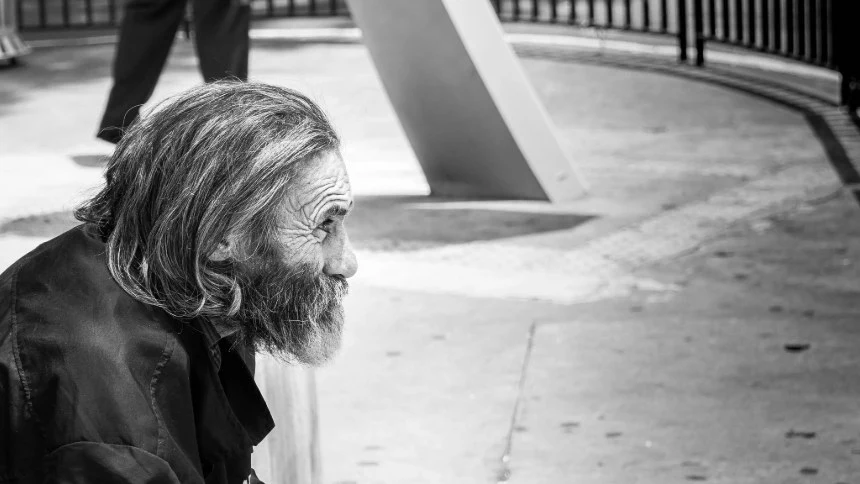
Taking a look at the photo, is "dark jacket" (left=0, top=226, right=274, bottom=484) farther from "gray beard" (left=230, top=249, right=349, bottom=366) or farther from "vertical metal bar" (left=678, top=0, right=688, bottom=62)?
"vertical metal bar" (left=678, top=0, right=688, bottom=62)

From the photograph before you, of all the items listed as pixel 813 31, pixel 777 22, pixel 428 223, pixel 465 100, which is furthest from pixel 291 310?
pixel 777 22

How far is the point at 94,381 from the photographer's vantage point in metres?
1.65

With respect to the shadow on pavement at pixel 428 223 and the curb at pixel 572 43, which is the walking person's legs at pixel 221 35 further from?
the curb at pixel 572 43

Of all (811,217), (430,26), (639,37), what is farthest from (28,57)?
(811,217)

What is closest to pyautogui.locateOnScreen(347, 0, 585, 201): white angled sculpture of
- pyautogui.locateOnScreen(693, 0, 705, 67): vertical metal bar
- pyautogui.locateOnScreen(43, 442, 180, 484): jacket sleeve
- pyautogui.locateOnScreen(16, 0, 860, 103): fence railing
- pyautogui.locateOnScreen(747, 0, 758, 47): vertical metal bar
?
pyautogui.locateOnScreen(16, 0, 860, 103): fence railing

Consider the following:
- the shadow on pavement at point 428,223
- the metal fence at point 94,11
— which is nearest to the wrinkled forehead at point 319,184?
the shadow on pavement at point 428,223

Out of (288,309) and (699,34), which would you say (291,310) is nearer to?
(288,309)

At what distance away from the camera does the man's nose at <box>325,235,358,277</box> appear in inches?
76.2

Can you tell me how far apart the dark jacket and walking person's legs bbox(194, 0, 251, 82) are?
17.1ft

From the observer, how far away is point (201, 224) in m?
1.73

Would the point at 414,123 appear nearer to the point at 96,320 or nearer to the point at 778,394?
the point at 778,394

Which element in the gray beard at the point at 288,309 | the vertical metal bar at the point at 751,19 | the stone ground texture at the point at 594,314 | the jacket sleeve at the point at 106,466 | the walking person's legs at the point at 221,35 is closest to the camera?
the jacket sleeve at the point at 106,466

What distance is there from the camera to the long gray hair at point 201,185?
173cm

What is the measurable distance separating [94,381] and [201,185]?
0.89 feet
